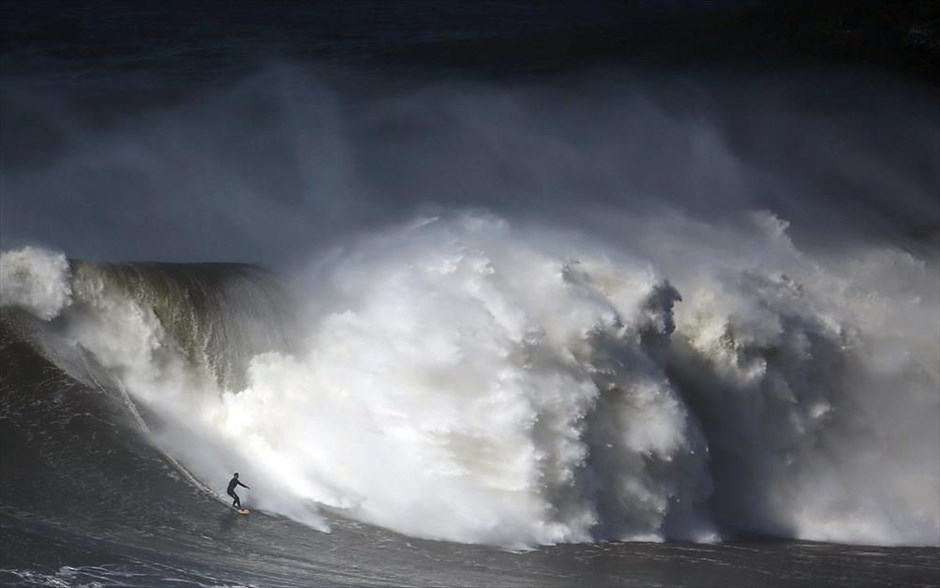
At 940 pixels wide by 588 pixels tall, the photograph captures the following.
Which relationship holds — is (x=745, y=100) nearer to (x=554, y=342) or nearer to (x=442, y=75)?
(x=442, y=75)

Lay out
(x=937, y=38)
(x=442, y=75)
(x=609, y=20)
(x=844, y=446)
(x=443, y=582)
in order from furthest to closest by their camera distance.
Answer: (x=937, y=38) < (x=609, y=20) < (x=442, y=75) < (x=844, y=446) < (x=443, y=582)

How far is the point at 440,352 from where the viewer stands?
47.4 ft

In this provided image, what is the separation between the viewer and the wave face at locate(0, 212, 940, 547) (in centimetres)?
1383

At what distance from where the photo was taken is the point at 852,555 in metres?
13.9

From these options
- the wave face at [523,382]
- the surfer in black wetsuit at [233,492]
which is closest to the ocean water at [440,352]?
the wave face at [523,382]

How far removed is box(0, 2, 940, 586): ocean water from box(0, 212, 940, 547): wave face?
0.04 metres

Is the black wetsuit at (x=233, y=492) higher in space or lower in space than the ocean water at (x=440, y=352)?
lower

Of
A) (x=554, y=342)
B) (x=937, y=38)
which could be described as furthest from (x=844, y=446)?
(x=937, y=38)

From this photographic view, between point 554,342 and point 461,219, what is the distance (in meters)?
3.53

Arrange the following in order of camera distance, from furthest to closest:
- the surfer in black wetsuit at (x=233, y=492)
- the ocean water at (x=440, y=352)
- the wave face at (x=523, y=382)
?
the wave face at (x=523, y=382), the surfer in black wetsuit at (x=233, y=492), the ocean water at (x=440, y=352)

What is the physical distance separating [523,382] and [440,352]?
3.70ft

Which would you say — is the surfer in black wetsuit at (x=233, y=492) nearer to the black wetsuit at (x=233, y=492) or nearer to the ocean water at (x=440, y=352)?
the black wetsuit at (x=233, y=492)

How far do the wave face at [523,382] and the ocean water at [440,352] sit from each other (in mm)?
39

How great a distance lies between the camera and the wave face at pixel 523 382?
13828mm
